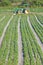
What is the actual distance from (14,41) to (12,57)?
4276 millimetres

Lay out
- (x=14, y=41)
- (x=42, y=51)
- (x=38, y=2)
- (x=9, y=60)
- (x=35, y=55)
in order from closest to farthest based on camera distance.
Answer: (x=9, y=60)
(x=35, y=55)
(x=42, y=51)
(x=14, y=41)
(x=38, y=2)

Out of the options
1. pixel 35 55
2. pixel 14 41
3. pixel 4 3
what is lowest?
pixel 4 3

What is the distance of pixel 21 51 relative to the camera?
A: 512 inches

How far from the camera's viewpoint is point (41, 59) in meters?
11.3

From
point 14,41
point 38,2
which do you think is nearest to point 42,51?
point 14,41

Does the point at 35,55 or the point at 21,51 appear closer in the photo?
the point at 35,55

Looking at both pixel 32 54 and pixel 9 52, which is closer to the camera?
pixel 32 54

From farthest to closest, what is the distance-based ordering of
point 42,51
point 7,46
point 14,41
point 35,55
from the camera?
1. point 14,41
2. point 7,46
3. point 42,51
4. point 35,55

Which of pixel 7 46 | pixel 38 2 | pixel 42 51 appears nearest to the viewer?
pixel 42 51

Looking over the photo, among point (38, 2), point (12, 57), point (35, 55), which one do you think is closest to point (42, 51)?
point (35, 55)

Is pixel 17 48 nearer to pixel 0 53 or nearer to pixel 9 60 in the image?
pixel 0 53

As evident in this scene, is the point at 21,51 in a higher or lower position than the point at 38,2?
higher

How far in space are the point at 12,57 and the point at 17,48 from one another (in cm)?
205

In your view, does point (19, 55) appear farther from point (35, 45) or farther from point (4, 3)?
point (4, 3)
